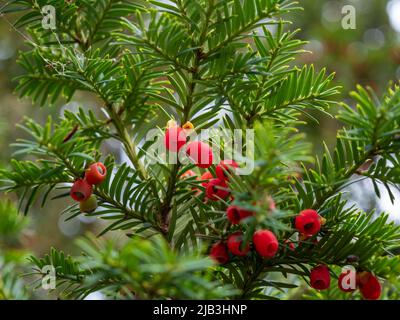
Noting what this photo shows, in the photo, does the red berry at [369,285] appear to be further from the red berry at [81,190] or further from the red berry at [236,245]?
the red berry at [81,190]

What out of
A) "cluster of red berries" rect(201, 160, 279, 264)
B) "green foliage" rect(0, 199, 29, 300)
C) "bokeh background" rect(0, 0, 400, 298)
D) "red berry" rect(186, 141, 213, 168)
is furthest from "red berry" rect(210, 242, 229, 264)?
"bokeh background" rect(0, 0, 400, 298)

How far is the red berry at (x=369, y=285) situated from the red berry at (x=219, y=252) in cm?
18

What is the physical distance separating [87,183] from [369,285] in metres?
0.40

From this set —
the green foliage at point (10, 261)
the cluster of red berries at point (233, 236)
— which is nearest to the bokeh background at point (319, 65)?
the green foliage at point (10, 261)

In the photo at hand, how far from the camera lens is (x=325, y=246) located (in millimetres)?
720

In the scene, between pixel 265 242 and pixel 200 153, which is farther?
pixel 200 153

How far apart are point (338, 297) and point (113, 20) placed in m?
0.59

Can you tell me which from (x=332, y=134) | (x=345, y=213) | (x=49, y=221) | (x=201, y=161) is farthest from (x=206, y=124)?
(x=49, y=221)

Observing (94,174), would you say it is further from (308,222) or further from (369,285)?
(369,285)

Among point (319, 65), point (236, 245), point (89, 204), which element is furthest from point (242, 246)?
point (319, 65)

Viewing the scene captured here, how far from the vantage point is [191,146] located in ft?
2.37

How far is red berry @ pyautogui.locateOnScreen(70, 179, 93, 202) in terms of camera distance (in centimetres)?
73

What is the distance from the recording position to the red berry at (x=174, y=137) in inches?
28.7
